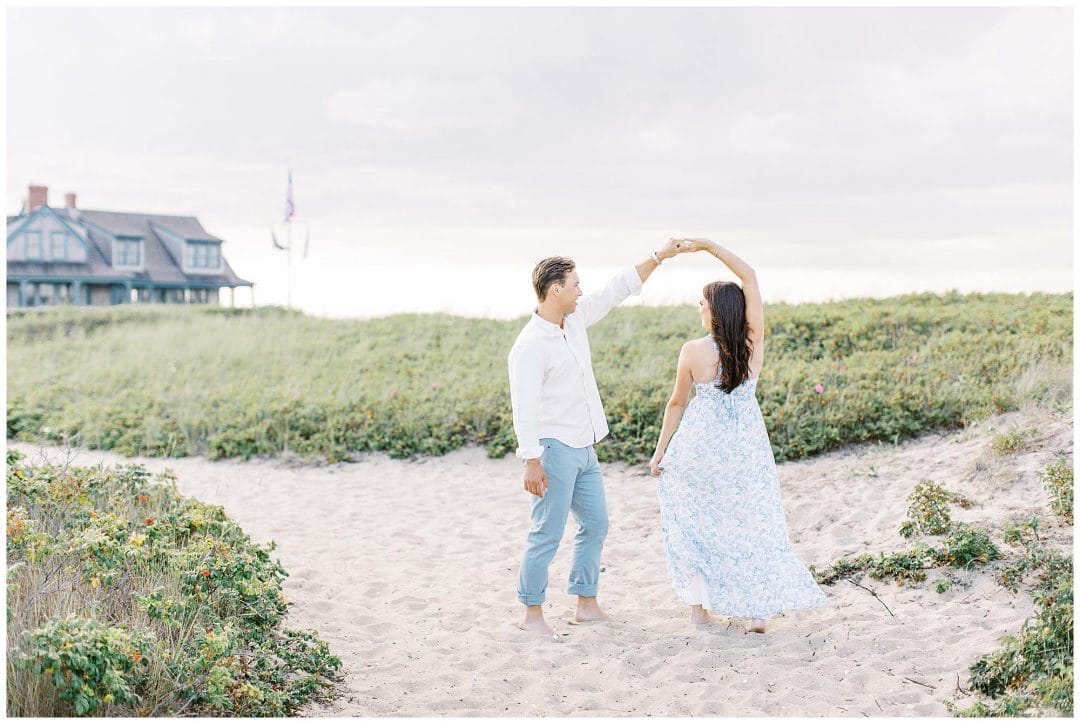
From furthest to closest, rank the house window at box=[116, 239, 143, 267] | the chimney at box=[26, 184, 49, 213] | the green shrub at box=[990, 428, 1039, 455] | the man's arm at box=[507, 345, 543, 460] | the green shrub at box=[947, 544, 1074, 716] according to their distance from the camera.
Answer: the house window at box=[116, 239, 143, 267] → the chimney at box=[26, 184, 49, 213] → the green shrub at box=[990, 428, 1039, 455] → the man's arm at box=[507, 345, 543, 460] → the green shrub at box=[947, 544, 1074, 716]

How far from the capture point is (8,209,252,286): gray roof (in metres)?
36.7

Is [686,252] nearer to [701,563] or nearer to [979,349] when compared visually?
[701,563]

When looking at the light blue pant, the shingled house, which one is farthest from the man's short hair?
the shingled house

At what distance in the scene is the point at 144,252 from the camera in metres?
38.7

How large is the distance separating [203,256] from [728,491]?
3734 centimetres

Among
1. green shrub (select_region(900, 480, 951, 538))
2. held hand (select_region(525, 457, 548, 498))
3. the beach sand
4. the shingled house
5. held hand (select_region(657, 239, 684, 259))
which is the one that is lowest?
the beach sand

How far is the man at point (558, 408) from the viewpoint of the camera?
543 centimetres

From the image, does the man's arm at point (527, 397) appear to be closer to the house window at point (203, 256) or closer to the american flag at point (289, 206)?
the american flag at point (289, 206)

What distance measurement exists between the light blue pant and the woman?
427mm

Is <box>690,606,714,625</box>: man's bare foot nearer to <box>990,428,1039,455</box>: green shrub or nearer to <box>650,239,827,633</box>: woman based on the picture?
<box>650,239,827,633</box>: woman

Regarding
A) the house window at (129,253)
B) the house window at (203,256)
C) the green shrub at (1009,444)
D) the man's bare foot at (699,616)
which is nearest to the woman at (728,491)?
the man's bare foot at (699,616)

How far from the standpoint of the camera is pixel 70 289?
1460 inches

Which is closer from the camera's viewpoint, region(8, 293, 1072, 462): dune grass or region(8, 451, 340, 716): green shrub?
region(8, 451, 340, 716): green shrub

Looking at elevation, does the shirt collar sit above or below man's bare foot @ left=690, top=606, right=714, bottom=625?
above
